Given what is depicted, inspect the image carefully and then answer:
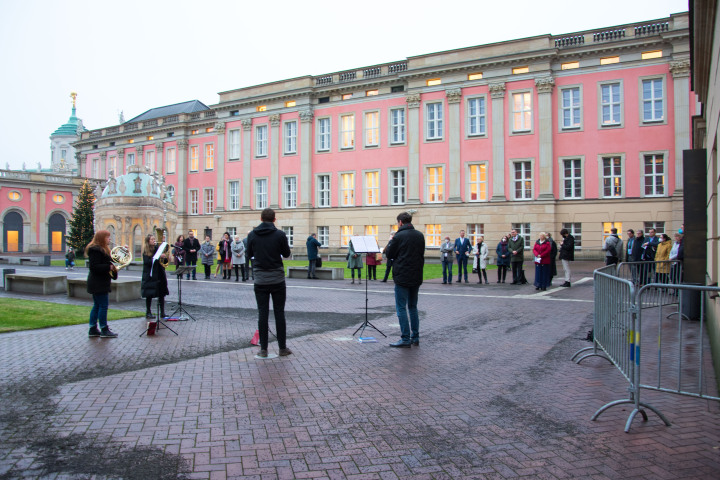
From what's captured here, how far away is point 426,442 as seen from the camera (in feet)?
14.8

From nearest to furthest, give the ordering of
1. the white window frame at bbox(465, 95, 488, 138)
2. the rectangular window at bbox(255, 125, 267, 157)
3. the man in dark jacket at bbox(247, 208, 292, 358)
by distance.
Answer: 1. the man in dark jacket at bbox(247, 208, 292, 358)
2. the white window frame at bbox(465, 95, 488, 138)
3. the rectangular window at bbox(255, 125, 267, 157)

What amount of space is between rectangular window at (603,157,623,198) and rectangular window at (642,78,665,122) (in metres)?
3.08

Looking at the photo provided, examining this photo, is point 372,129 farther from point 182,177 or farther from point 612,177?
point 182,177

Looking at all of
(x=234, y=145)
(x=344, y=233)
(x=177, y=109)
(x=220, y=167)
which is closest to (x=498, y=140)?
(x=344, y=233)

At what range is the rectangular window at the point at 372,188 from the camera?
4206 centimetres

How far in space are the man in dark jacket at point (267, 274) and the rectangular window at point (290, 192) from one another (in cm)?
3796

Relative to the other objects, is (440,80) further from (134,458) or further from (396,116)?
(134,458)

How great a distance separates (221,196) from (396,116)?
19.2 meters

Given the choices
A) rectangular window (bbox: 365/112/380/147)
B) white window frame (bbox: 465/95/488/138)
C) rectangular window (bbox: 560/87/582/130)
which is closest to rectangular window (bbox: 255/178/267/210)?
rectangular window (bbox: 365/112/380/147)

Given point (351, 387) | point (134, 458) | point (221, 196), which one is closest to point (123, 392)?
point (134, 458)

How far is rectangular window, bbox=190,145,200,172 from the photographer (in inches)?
2135

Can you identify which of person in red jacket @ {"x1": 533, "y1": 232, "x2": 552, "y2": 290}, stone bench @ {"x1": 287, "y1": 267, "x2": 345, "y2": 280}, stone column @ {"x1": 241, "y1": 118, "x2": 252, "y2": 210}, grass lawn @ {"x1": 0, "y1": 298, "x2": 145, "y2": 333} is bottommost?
grass lawn @ {"x1": 0, "y1": 298, "x2": 145, "y2": 333}

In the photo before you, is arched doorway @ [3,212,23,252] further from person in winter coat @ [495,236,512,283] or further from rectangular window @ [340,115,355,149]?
person in winter coat @ [495,236,512,283]

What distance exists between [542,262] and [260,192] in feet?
112
